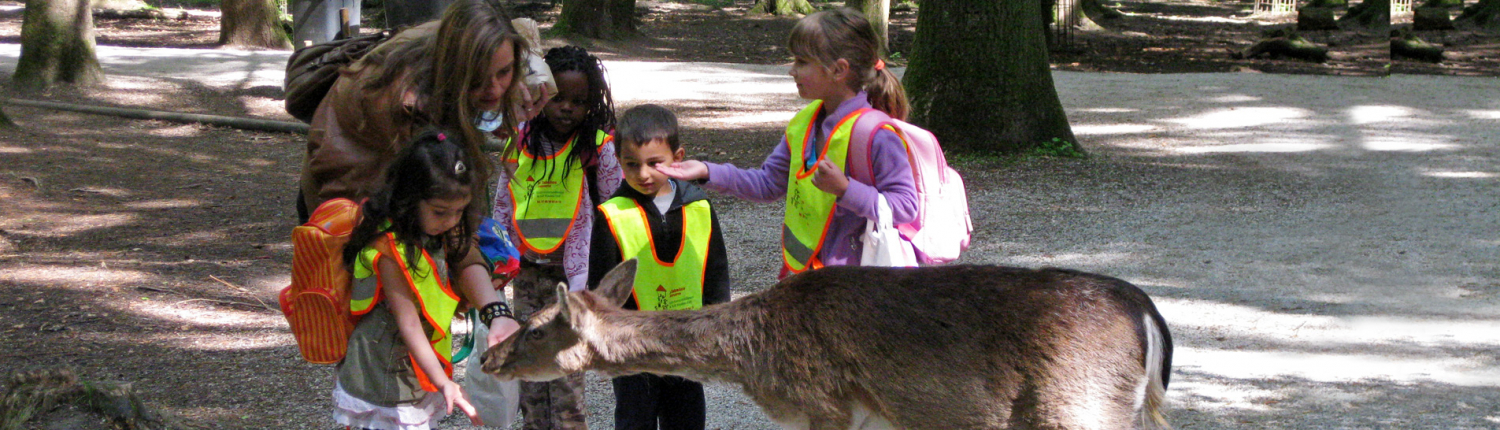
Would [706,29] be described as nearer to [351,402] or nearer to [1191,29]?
[1191,29]

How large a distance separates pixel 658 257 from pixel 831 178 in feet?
2.25

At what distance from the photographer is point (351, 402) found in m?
3.41

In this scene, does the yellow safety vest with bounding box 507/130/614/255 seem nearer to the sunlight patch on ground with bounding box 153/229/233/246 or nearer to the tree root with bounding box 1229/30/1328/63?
the sunlight patch on ground with bounding box 153/229/233/246

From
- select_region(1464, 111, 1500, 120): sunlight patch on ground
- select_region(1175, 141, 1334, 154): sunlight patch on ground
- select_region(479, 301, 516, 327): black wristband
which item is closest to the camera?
select_region(479, 301, 516, 327): black wristband

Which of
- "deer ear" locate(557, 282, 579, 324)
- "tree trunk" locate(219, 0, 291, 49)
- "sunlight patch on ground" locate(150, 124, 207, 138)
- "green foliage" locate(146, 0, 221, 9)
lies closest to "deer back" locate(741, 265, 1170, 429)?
"deer ear" locate(557, 282, 579, 324)

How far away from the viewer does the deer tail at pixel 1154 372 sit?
319cm

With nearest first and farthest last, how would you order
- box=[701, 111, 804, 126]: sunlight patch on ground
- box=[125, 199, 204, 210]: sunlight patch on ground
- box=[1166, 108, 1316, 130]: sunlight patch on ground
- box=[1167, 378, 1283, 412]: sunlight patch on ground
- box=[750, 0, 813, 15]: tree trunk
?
box=[1167, 378, 1283, 412]: sunlight patch on ground → box=[125, 199, 204, 210]: sunlight patch on ground → box=[1166, 108, 1316, 130]: sunlight patch on ground → box=[701, 111, 804, 126]: sunlight patch on ground → box=[750, 0, 813, 15]: tree trunk

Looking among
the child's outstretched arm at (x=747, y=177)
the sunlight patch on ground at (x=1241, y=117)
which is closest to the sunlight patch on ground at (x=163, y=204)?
the child's outstretched arm at (x=747, y=177)

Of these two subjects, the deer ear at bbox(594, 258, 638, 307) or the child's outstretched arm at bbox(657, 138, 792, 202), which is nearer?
the deer ear at bbox(594, 258, 638, 307)

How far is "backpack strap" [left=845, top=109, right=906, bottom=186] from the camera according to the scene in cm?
375

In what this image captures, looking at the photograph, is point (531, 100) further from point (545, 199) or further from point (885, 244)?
point (885, 244)

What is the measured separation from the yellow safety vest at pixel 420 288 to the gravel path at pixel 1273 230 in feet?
5.62

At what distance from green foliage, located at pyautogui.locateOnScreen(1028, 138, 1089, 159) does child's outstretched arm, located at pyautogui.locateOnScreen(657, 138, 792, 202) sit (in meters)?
7.06

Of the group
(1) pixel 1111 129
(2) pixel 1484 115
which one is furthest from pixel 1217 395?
(2) pixel 1484 115
